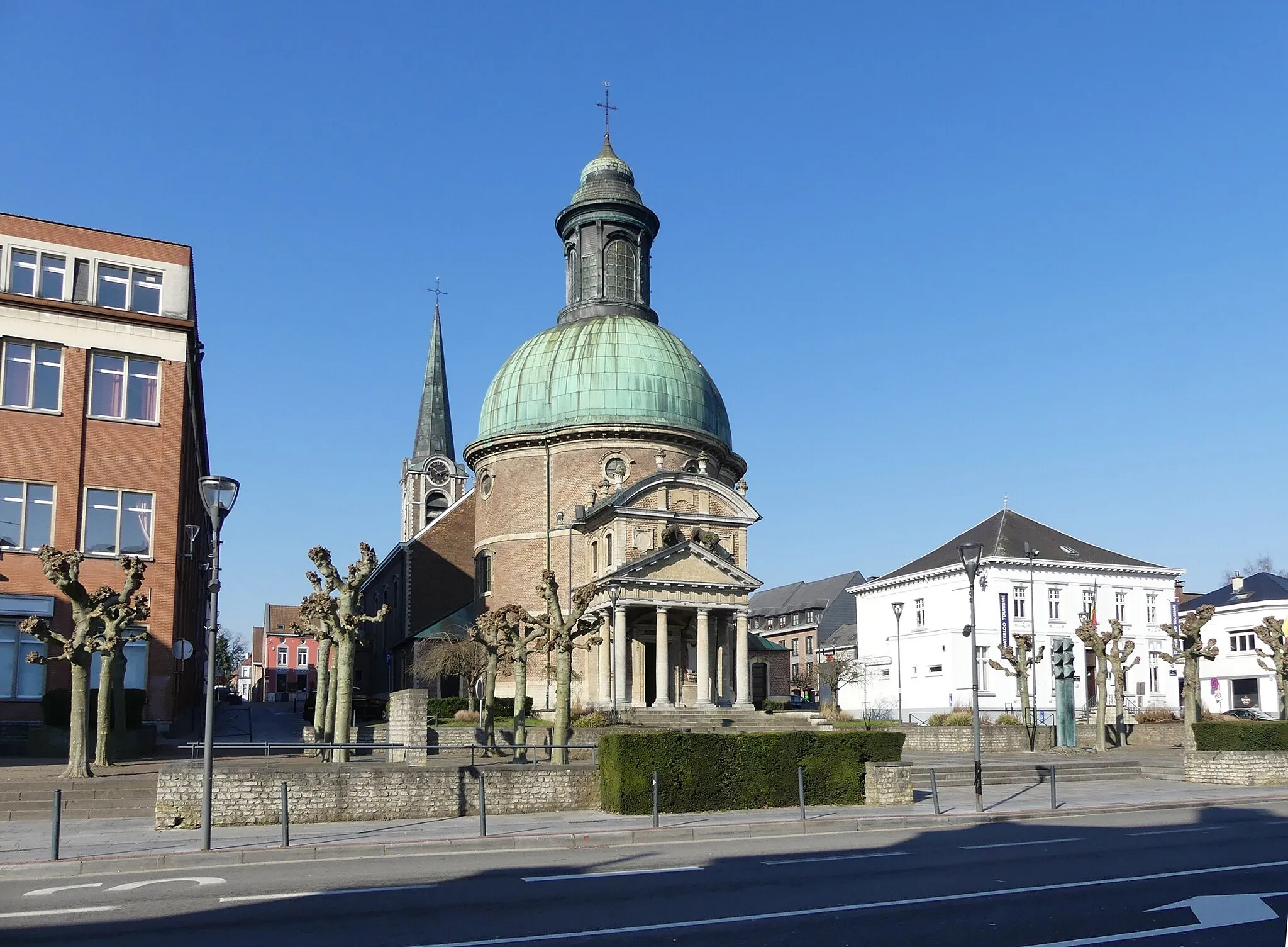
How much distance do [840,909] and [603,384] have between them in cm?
4433

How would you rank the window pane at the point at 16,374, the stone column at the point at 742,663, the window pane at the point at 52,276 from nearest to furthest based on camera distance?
the window pane at the point at 16,374
the window pane at the point at 52,276
the stone column at the point at 742,663

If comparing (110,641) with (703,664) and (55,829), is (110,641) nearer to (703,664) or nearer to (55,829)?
(55,829)

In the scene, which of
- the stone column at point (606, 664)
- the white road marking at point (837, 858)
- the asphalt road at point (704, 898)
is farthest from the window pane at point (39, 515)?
the white road marking at point (837, 858)

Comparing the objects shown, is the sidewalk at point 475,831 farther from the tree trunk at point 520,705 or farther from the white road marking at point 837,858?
the tree trunk at point 520,705

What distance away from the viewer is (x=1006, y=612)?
62.5 m

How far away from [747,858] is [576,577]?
3759 centimetres

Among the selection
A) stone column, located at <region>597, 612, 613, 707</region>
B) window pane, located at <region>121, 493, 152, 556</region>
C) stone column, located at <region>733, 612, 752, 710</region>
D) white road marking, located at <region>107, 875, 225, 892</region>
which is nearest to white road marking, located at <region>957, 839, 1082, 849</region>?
white road marking, located at <region>107, 875, 225, 892</region>

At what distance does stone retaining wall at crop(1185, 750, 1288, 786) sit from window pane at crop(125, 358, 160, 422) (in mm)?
32070

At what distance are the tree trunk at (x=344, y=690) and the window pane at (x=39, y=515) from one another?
11657 millimetres

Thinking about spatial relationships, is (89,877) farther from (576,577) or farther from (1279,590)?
(1279,590)

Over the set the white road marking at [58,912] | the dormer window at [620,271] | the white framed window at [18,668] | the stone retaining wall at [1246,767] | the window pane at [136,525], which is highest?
the dormer window at [620,271]

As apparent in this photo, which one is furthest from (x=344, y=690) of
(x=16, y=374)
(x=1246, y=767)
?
(x=1246, y=767)

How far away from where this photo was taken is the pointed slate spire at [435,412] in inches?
3787

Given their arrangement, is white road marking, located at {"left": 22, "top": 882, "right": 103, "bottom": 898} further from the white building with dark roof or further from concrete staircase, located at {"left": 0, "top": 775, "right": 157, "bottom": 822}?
the white building with dark roof
